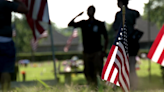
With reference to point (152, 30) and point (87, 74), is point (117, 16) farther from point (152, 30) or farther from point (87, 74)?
point (152, 30)

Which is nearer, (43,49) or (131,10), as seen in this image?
(131,10)

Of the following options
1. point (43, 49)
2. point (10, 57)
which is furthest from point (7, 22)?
point (43, 49)

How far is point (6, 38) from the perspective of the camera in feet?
10.9

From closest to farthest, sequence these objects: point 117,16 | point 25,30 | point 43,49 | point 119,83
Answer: point 119,83, point 117,16, point 25,30, point 43,49

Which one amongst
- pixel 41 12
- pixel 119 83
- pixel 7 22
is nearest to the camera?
pixel 119 83

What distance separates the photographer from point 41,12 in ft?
14.6

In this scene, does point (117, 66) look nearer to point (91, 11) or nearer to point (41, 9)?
point (91, 11)

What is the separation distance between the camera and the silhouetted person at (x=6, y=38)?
323 centimetres

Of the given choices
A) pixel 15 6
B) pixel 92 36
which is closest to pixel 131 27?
pixel 92 36

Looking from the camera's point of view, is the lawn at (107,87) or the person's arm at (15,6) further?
the person's arm at (15,6)

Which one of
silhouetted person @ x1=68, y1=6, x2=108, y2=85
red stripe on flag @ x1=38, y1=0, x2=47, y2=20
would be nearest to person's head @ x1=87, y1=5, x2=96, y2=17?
silhouetted person @ x1=68, y1=6, x2=108, y2=85

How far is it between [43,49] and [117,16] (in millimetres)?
47176

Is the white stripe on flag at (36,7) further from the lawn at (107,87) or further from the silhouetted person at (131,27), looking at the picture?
the silhouetted person at (131,27)

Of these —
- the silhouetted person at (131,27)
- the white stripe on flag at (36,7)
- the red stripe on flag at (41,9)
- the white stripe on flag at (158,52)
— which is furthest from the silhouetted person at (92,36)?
the white stripe on flag at (158,52)
